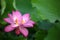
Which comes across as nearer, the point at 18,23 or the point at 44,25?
the point at 18,23

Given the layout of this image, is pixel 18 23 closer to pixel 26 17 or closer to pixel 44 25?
pixel 26 17

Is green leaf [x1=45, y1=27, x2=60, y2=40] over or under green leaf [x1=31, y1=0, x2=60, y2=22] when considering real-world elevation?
under

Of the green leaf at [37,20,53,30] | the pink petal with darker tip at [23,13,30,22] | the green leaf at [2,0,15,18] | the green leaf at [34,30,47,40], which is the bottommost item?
the green leaf at [34,30,47,40]

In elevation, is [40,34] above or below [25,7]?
below

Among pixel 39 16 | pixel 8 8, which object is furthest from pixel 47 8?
pixel 8 8

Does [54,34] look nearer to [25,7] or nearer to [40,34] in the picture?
[40,34]

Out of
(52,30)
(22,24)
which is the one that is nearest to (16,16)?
(22,24)

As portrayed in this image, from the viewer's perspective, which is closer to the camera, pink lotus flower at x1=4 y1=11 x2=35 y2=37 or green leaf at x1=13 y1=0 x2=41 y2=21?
pink lotus flower at x1=4 y1=11 x2=35 y2=37

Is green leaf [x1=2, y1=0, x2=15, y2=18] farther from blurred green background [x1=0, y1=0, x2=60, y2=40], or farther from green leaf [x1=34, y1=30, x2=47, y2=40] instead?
green leaf [x1=34, y1=30, x2=47, y2=40]

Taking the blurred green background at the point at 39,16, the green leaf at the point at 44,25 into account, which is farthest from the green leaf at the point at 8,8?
the green leaf at the point at 44,25

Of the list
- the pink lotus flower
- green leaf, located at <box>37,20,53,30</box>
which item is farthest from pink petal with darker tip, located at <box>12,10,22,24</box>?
green leaf, located at <box>37,20,53,30</box>

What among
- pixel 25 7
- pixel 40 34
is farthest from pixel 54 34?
pixel 25 7
